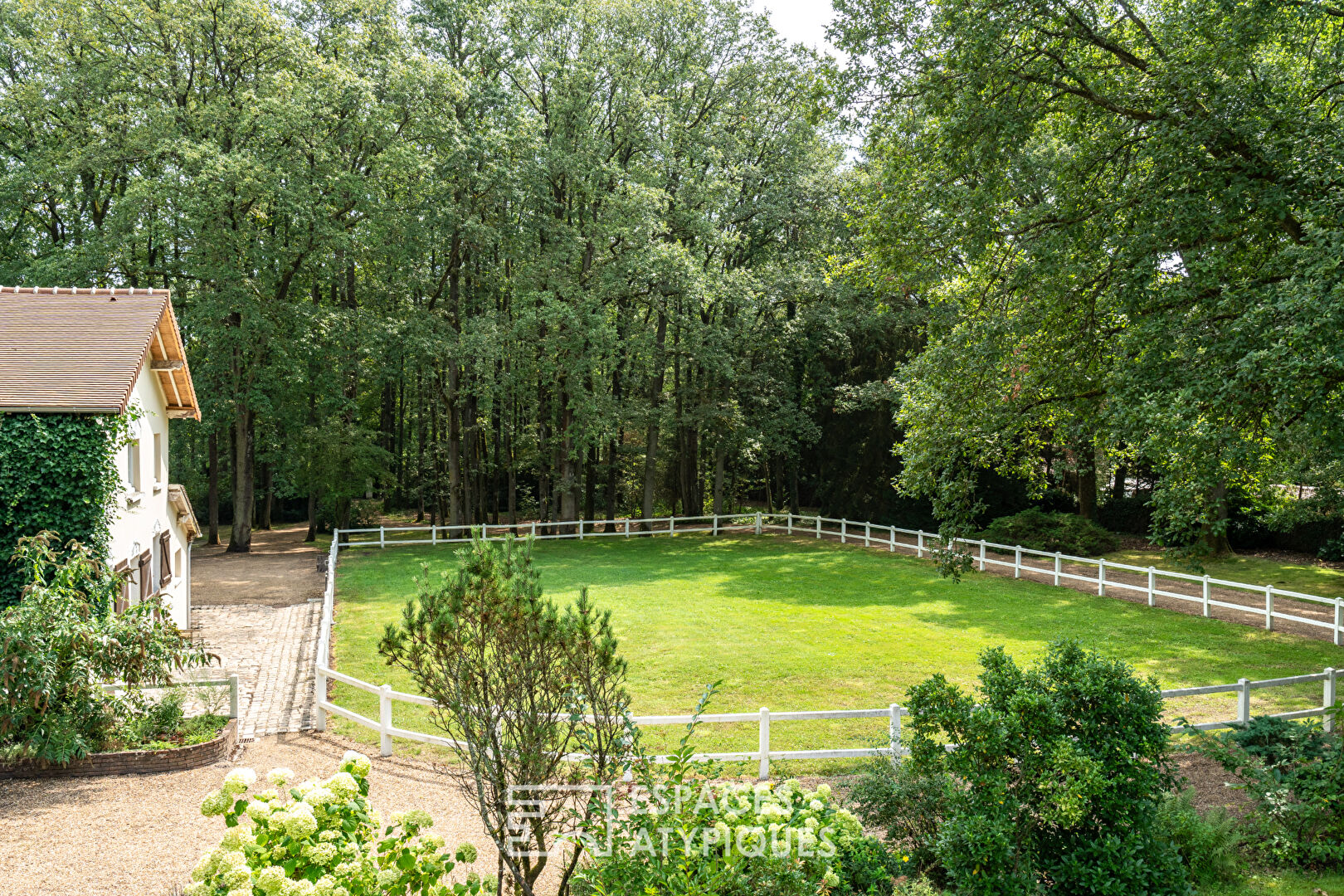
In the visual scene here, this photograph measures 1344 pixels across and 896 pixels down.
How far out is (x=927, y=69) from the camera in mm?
12289

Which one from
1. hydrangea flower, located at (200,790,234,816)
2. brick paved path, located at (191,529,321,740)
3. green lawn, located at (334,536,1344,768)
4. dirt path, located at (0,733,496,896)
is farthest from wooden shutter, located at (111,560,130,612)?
hydrangea flower, located at (200,790,234,816)

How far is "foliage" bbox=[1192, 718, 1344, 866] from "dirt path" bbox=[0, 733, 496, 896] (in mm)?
6984

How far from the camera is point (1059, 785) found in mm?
6180

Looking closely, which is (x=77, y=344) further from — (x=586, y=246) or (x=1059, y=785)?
(x=586, y=246)

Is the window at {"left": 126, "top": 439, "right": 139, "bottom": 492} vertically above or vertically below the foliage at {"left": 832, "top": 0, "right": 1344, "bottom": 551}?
below

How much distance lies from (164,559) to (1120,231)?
18235 mm

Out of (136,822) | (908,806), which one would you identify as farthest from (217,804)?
(908,806)

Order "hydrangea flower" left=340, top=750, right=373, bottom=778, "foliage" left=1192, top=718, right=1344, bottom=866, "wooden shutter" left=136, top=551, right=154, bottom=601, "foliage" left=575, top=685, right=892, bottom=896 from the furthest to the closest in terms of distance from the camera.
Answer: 1. "wooden shutter" left=136, top=551, right=154, bottom=601
2. "foliage" left=1192, top=718, right=1344, bottom=866
3. "hydrangea flower" left=340, top=750, right=373, bottom=778
4. "foliage" left=575, top=685, right=892, bottom=896

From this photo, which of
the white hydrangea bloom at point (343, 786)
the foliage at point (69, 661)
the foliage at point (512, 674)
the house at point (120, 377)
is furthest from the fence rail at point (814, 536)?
the house at point (120, 377)

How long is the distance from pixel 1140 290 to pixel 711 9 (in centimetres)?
2654

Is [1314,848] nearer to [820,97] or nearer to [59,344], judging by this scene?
[820,97]

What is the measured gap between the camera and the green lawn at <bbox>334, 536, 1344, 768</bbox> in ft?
41.5

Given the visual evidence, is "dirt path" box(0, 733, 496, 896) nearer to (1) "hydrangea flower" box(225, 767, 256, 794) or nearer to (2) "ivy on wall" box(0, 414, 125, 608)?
(1) "hydrangea flower" box(225, 767, 256, 794)

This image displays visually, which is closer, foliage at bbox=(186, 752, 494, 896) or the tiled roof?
foliage at bbox=(186, 752, 494, 896)
